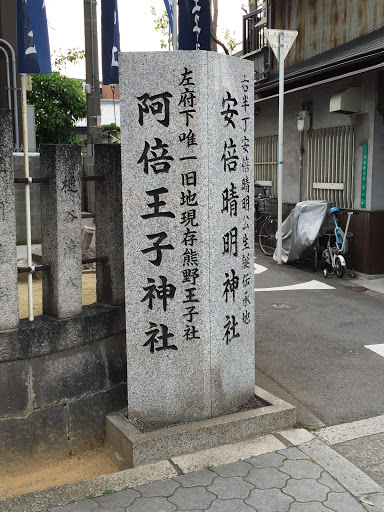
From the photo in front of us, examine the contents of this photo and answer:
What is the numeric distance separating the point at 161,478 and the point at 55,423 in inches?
46.0

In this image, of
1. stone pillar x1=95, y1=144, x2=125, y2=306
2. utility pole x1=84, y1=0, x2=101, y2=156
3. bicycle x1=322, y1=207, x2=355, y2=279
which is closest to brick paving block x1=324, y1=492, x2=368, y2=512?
stone pillar x1=95, y1=144, x2=125, y2=306

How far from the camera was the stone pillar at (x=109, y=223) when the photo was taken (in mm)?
5227

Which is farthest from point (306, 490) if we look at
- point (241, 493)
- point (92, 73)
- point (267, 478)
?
point (92, 73)

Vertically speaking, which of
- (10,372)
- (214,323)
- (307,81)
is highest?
(307,81)

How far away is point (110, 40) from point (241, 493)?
596 cm

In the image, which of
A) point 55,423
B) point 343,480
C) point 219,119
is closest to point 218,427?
point 343,480

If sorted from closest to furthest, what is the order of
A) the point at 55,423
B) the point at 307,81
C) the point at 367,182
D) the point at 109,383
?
the point at 55,423, the point at 109,383, the point at 367,182, the point at 307,81

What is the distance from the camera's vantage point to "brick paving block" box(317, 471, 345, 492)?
4069mm

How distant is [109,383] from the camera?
5270mm

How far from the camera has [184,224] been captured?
4.67m

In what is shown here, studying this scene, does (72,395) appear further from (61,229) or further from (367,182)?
(367,182)

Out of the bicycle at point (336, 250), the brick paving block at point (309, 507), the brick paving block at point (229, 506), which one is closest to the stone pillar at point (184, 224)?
the brick paving block at point (229, 506)

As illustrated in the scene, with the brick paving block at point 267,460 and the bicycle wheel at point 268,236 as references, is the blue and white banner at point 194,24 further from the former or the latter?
the bicycle wheel at point 268,236

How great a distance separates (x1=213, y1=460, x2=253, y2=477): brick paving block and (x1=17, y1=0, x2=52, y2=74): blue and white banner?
11.4 ft
